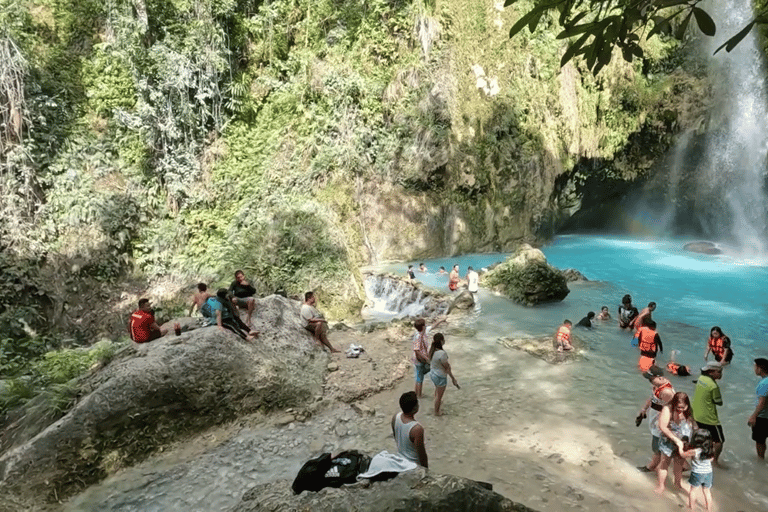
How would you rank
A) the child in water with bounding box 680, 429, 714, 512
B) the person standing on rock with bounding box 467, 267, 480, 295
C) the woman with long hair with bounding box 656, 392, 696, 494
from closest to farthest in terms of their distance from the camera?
the child in water with bounding box 680, 429, 714, 512
the woman with long hair with bounding box 656, 392, 696, 494
the person standing on rock with bounding box 467, 267, 480, 295

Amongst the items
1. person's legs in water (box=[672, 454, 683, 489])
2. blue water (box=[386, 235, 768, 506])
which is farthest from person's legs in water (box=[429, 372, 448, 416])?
person's legs in water (box=[672, 454, 683, 489])

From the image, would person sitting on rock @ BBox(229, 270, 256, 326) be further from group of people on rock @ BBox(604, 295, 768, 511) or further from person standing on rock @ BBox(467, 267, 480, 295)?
person standing on rock @ BBox(467, 267, 480, 295)

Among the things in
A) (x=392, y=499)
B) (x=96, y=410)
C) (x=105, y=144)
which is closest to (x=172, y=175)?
(x=105, y=144)

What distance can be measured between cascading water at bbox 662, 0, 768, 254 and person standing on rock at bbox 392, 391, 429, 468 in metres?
28.1

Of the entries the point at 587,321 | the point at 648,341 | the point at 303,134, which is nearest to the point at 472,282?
the point at 587,321

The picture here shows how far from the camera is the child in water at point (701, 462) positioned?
504 cm

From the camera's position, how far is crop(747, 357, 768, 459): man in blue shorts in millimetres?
5793

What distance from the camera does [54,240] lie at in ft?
50.9

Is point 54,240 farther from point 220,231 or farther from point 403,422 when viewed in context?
point 403,422

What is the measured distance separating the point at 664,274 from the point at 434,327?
13.1 metres

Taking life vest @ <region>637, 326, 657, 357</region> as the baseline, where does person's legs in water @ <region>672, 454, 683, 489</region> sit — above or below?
below

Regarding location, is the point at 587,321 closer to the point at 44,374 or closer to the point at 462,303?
the point at 462,303

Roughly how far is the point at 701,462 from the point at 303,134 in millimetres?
18943

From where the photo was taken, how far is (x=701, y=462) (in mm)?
5109
